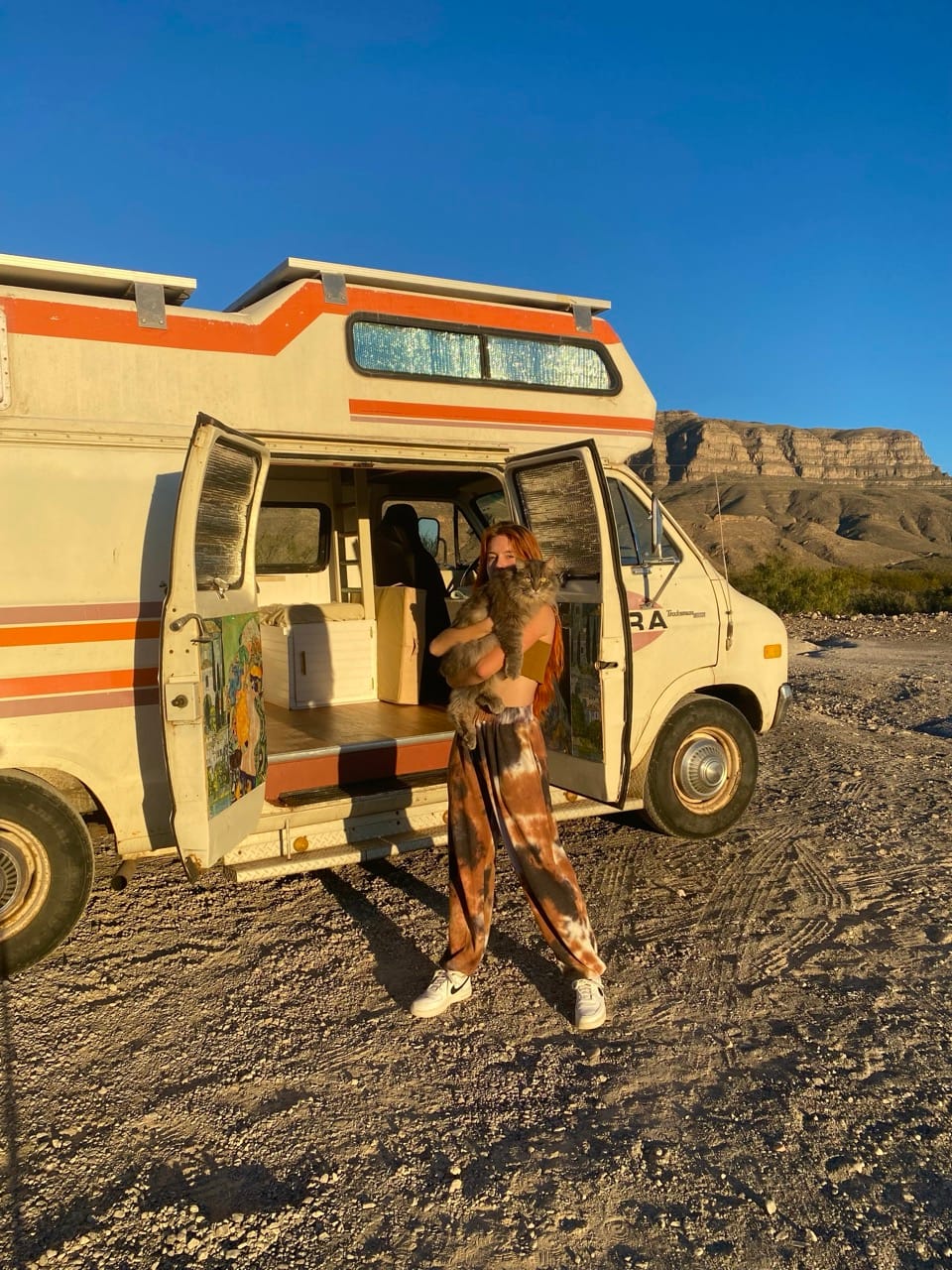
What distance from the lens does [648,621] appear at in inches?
213

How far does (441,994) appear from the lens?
3752 millimetres

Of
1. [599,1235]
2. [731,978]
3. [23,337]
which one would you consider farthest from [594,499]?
[599,1235]

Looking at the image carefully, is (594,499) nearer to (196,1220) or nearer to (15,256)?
(15,256)

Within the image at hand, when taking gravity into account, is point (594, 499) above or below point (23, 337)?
below

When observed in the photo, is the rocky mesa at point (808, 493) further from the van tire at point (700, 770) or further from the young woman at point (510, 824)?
the young woman at point (510, 824)

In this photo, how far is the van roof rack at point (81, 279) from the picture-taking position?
4.12 meters

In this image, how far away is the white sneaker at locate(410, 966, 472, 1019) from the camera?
3.73 m

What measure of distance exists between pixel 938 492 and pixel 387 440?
9187 centimetres

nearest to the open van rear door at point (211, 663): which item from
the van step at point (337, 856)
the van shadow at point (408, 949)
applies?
the van step at point (337, 856)

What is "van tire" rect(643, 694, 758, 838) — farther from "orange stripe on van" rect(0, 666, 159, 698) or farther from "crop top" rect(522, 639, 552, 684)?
"orange stripe on van" rect(0, 666, 159, 698)

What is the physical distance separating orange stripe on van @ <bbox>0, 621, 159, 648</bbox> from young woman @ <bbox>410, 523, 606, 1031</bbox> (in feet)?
4.99

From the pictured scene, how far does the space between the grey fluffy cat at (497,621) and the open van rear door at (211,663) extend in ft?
3.53

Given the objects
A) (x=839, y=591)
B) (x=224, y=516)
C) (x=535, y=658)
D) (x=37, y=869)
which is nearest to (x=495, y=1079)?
(x=535, y=658)

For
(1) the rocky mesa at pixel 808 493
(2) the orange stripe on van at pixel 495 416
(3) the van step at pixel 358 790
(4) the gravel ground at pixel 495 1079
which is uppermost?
(1) the rocky mesa at pixel 808 493
